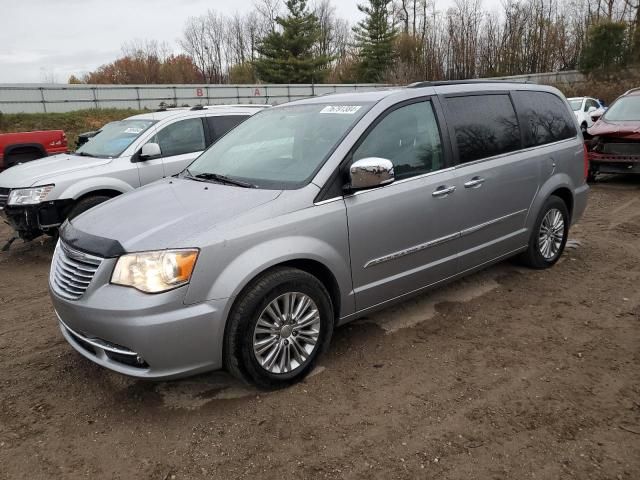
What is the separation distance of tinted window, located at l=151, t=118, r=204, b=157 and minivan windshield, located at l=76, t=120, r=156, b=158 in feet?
0.82

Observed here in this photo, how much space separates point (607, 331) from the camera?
12.7 ft

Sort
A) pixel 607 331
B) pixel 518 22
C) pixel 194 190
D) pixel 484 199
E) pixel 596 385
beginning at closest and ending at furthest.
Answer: pixel 596 385, pixel 194 190, pixel 607 331, pixel 484 199, pixel 518 22

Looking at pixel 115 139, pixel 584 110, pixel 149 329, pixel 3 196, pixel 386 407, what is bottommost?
pixel 386 407

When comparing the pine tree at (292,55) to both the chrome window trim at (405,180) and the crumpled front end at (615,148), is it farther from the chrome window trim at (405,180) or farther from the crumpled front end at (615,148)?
the chrome window trim at (405,180)

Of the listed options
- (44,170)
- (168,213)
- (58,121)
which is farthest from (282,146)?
(58,121)

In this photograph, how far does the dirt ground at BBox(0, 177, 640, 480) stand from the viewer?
256 centimetres

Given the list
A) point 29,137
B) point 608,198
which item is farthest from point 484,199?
point 29,137

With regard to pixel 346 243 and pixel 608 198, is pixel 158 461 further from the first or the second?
pixel 608 198

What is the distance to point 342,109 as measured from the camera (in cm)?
375

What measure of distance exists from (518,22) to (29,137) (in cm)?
4350

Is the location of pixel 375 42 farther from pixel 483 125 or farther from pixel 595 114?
pixel 483 125

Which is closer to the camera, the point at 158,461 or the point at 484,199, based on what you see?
the point at 158,461

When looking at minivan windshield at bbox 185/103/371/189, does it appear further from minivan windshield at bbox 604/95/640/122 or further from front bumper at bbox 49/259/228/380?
minivan windshield at bbox 604/95/640/122

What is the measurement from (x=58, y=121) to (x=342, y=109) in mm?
24629
